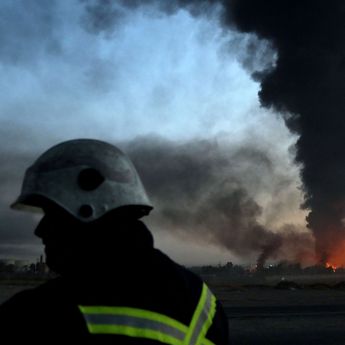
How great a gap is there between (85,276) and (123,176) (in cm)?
46

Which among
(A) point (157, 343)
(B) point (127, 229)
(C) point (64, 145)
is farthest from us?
(C) point (64, 145)

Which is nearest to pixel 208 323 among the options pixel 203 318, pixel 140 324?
pixel 203 318

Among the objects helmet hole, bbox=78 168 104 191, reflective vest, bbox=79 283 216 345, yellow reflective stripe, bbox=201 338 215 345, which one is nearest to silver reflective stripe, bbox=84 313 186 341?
reflective vest, bbox=79 283 216 345

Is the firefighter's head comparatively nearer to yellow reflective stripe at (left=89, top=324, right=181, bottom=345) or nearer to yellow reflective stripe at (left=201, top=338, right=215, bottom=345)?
yellow reflective stripe at (left=89, top=324, right=181, bottom=345)

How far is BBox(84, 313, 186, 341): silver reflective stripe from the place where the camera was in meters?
1.70

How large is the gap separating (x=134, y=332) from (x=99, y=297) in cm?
15

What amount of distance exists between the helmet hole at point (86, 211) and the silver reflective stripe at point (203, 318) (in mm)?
545

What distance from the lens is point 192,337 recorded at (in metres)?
1.96

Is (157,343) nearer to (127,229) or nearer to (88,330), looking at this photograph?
(88,330)

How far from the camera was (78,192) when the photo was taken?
198 cm

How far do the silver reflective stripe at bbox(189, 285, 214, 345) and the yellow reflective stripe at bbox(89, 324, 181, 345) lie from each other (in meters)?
0.14

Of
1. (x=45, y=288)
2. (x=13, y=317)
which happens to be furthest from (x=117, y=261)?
(x=13, y=317)

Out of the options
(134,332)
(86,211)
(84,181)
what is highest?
(84,181)

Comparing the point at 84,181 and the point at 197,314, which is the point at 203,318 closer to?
the point at 197,314
